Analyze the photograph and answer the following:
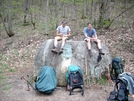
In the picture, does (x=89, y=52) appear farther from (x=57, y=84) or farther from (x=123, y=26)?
(x=123, y=26)

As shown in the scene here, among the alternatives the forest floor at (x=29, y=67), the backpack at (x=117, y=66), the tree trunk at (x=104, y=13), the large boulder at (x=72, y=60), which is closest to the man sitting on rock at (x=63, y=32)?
the large boulder at (x=72, y=60)

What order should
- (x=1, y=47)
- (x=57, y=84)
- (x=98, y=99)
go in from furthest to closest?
(x=1, y=47) < (x=57, y=84) < (x=98, y=99)

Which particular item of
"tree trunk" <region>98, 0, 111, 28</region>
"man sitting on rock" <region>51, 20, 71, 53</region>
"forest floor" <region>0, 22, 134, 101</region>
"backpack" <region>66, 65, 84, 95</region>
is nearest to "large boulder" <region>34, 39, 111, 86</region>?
"man sitting on rock" <region>51, 20, 71, 53</region>

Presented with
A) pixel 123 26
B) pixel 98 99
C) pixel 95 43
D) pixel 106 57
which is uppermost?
pixel 123 26

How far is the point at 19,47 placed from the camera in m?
13.1

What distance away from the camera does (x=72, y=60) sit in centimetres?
802

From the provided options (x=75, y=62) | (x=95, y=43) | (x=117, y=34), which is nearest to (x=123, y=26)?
(x=117, y=34)

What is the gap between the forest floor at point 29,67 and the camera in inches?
269

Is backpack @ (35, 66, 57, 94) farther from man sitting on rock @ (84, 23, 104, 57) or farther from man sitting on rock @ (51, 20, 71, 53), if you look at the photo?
man sitting on rock @ (84, 23, 104, 57)

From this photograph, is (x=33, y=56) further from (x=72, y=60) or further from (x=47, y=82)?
(x=47, y=82)

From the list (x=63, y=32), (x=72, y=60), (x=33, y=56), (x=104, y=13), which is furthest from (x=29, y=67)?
(x=104, y=13)

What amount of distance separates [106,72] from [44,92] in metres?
2.84

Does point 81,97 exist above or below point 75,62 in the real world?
below

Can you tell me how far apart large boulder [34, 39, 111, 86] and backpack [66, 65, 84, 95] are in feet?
1.56
